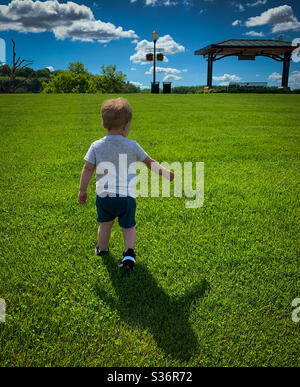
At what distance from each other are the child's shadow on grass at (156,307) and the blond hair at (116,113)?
1.30m

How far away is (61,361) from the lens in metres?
1.66

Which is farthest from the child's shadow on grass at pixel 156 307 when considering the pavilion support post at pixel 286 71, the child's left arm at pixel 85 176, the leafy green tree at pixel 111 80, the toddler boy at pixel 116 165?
the leafy green tree at pixel 111 80

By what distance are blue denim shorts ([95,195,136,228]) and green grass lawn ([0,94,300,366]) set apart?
1.39 feet

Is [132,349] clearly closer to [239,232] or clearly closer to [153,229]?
[153,229]

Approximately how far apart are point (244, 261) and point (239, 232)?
1.84ft

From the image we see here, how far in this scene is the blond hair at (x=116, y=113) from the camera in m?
→ 2.18

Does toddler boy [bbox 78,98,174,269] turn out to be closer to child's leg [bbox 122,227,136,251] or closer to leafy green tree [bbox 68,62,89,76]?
child's leg [bbox 122,227,136,251]

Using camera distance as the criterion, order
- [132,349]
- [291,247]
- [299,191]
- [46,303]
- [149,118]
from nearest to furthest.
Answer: [132,349] < [46,303] < [291,247] < [299,191] < [149,118]

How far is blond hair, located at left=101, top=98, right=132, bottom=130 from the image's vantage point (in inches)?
85.8

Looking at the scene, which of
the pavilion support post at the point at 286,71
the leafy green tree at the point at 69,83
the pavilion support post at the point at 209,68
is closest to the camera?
the pavilion support post at the point at 209,68

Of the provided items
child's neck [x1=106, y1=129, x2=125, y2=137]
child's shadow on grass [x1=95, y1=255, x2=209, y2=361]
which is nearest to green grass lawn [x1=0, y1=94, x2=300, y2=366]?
child's shadow on grass [x1=95, y1=255, x2=209, y2=361]

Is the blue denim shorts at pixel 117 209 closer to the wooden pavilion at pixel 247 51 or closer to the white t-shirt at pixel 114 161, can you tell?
the white t-shirt at pixel 114 161
